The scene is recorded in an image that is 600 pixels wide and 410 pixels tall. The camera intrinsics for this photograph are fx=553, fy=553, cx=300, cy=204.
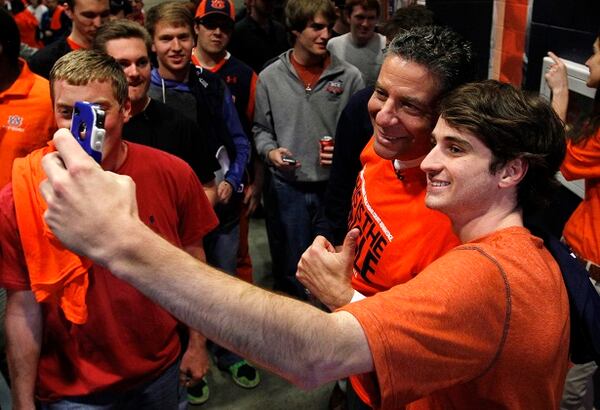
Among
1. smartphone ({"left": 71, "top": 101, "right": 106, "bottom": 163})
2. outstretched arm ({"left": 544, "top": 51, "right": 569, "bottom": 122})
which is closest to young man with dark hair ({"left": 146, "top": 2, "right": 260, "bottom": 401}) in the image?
Result: outstretched arm ({"left": 544, "top": 51, "right": 569, "bottom": 122})

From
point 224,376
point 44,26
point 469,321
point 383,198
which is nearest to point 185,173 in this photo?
point 383,198

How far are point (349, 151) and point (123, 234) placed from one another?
1.65 metres

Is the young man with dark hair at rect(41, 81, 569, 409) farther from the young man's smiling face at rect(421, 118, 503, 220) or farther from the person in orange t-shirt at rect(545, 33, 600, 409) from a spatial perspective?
the person in orange t-shirt at rect(545, 33, 600, 409)

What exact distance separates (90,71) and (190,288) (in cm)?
112

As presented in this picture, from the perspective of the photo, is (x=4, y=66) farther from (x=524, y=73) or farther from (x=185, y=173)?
(x=524, y=73)

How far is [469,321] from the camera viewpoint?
39.7 inches

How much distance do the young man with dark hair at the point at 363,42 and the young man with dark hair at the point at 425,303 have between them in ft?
10.6

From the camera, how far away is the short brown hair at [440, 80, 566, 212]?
50.8 inches

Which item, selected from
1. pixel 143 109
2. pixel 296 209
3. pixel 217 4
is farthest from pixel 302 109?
pixel 143 109

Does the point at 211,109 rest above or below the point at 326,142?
above

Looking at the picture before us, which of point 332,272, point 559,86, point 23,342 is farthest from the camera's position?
point 559,86

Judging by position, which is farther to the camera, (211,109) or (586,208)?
(211,109)

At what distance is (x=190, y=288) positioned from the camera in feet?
2.99

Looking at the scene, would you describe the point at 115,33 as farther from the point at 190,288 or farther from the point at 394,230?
the point at 190,288
